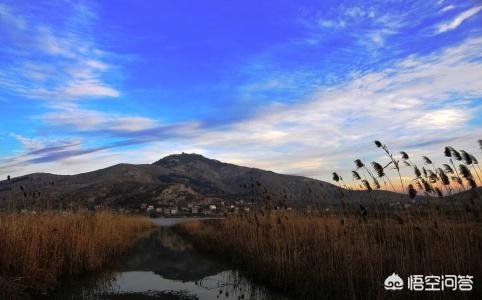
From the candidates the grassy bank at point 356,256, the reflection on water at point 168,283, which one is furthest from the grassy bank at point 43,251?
the grassy bank at point 356,256

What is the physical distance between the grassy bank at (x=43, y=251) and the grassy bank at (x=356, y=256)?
4.80 m

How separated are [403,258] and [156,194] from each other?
122114 millimetres

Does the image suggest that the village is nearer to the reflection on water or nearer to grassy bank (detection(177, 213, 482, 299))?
the reflection on water

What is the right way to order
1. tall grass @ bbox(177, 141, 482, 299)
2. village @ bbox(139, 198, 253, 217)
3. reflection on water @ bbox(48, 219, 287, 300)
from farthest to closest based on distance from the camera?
village @ bbox(139, 198, 253, 217) < reflection on water @ bbox(48, 219, 287, 300) < tall grass @ bbox(177, 141, 482, 299)

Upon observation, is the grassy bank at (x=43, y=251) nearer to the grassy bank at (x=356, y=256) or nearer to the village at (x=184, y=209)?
the grassy bank at (x=356, y=256)

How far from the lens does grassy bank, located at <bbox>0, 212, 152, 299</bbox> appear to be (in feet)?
30.8

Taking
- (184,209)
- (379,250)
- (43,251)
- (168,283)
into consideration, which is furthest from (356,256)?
(184,209)

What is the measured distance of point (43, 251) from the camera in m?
11.1

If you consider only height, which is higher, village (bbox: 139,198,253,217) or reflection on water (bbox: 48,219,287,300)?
village (bbox: 139,198,253,217)

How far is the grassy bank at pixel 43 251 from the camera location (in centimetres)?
939

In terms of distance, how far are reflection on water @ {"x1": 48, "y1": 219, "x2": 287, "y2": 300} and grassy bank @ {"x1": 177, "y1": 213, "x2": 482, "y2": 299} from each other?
2.38ft

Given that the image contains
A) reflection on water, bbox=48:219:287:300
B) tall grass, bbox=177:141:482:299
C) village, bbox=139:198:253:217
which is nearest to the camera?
tall grass, bbox=177:141:482:299

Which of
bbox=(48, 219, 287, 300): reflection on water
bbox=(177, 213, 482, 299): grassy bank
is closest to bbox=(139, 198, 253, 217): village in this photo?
bbox=(48, 219, 287, 300): reflection on water

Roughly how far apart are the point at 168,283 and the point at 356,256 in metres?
5.19
